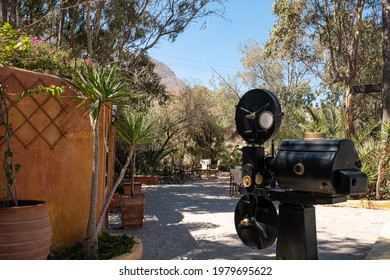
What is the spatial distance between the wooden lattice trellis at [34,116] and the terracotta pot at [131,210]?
7.65 feet

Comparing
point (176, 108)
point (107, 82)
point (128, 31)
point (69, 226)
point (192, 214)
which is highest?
point (128, 31)

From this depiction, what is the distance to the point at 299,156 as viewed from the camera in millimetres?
1817

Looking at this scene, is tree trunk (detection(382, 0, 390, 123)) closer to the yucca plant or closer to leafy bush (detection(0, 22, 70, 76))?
the yucca plant

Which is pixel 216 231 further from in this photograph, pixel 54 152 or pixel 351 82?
pixel 351 82

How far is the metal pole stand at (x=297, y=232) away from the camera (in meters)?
1.93

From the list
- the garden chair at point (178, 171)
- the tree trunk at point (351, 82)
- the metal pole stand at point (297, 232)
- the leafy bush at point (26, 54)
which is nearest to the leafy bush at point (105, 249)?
the leafy bush at point (26, 54)

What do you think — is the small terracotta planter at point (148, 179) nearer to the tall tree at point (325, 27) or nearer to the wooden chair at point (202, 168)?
the wooden chair at point (202, 168)

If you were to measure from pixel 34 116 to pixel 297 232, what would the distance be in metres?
2.95

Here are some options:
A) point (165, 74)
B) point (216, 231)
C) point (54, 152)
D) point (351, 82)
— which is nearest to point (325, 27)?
point (351, 82)

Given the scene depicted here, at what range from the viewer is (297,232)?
76.5 inches

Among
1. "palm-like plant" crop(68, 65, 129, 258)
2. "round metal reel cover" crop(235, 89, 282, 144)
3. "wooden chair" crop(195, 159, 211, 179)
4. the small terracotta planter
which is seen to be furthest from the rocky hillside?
"round metal reel cover" crop(235, 89, 282, 144)
